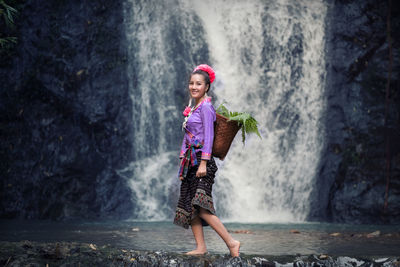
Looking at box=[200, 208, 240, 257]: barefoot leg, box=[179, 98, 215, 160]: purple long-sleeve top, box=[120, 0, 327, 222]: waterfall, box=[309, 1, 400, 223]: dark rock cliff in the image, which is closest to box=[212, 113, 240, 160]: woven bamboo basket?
box=[179, 98, 215, 160]: purple long-sleeve top

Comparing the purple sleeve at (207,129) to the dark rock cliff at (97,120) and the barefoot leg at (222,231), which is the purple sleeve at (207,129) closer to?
the barefoot leg at (222,231)

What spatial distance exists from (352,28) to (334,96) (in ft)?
5.56

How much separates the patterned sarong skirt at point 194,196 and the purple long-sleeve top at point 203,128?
0.12 m

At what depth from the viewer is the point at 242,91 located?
40.3 ft

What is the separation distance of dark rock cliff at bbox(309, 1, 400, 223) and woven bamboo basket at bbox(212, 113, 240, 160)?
794 cm

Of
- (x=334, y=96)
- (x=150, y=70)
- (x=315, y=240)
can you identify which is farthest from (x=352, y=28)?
(x=315, y=240)

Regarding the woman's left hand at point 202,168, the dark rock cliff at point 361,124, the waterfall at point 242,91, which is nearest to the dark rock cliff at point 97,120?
the dark rock cliff at point 361,124

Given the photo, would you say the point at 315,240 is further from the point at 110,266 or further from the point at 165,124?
the point at 165,124

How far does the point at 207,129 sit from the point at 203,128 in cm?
14

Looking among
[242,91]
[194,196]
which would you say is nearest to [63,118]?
[242,91]

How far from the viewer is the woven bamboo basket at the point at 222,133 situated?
378cm

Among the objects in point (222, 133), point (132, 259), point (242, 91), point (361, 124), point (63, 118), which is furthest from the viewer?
point (242, 91)

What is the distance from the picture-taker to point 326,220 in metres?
11.2

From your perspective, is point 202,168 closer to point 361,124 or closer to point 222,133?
point 222,133
